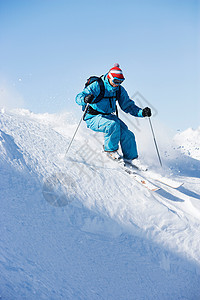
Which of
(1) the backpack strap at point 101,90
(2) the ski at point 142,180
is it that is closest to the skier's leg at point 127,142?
(2) the ski at point 142,180

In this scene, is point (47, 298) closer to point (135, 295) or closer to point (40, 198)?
point (135, 295)

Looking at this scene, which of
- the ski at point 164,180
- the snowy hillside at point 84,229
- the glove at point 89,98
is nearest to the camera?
the snowy hillside at point 84,229

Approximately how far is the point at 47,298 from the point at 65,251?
0.56 m

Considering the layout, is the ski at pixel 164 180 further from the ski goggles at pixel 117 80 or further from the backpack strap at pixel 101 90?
the ski goggles at pixel 117 80

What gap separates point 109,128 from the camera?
4941 millimetres

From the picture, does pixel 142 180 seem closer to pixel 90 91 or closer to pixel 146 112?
pixel 146 112

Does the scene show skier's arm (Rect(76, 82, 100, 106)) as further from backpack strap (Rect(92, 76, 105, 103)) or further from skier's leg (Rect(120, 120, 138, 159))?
skier's leg (Rect(120, 120, 138, 159))

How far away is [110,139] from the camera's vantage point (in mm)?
5027

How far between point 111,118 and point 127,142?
600mm

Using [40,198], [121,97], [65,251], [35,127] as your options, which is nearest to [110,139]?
[121,97]

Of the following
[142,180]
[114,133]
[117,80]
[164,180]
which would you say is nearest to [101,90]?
[117,80]

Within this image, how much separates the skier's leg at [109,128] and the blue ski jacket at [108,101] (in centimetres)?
21

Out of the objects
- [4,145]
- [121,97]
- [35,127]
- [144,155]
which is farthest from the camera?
[144,155]

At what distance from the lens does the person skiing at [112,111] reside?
4895 mm
